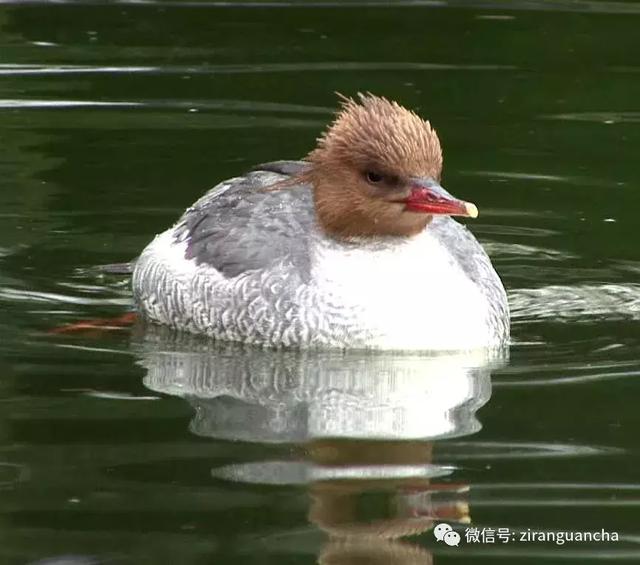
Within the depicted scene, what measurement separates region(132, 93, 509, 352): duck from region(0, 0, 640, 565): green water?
0.16 meters

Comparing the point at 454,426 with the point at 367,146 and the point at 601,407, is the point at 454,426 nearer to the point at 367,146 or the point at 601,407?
the point at 601,407

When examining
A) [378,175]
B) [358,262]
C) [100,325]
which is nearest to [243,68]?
[100,325]

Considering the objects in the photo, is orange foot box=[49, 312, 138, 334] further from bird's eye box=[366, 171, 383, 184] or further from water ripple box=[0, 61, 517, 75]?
water ripple box=[0, 61, 517, 75]

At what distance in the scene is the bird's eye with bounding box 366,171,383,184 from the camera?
970 centimetres

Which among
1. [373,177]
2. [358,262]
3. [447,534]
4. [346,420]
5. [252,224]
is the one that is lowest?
[447,534]

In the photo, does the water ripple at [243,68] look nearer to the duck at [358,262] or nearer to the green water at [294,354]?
the green water at [294,354]

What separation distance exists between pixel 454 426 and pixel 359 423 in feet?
1.33

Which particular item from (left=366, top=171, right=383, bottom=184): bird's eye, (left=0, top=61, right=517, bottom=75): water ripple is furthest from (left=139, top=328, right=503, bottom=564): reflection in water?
(left=0, top=61, right=517, bottom=75): water ripple

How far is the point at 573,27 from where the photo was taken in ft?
54.4

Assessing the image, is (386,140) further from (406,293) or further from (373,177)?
(406,293)

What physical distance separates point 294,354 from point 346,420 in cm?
115

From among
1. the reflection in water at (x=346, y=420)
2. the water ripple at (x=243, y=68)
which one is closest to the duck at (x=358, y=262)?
the reflection in water at (x=346, y=420)

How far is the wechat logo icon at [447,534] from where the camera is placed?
24.1 ft

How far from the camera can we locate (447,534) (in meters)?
7.43
